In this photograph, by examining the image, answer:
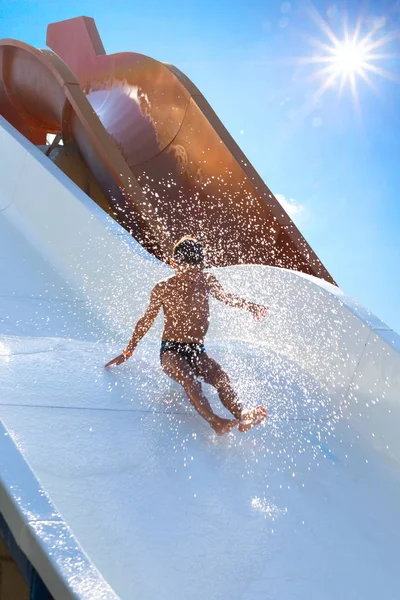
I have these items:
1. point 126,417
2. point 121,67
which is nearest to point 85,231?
point 126,417

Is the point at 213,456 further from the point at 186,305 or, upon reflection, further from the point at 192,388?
the point at 186,305

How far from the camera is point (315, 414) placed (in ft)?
11.6

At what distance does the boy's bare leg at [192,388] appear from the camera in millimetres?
2902

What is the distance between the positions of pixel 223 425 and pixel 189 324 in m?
0.60

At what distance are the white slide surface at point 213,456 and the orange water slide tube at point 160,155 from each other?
3.41 meters

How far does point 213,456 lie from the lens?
110 inches

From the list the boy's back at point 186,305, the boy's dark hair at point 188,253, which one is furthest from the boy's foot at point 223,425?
the boy's dark hair at point 188,253

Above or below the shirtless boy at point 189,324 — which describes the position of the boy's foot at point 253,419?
below

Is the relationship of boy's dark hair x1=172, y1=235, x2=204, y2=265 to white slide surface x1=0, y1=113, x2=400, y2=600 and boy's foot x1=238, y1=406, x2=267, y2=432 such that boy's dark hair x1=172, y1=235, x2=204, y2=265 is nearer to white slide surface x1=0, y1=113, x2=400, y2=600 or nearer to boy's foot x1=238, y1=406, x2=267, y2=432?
white slide surface x1=0, y1=113, x2=400, y2=600

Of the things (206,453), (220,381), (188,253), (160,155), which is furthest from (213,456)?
(160,155)

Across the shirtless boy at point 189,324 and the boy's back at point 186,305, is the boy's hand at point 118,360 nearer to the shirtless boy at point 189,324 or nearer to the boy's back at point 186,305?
the shirtless boy at point 189,324

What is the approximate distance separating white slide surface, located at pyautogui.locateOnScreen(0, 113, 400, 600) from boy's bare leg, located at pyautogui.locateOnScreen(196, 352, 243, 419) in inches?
6.3

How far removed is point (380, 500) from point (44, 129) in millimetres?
10253

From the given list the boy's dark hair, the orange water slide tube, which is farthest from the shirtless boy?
the orange water slide tube
